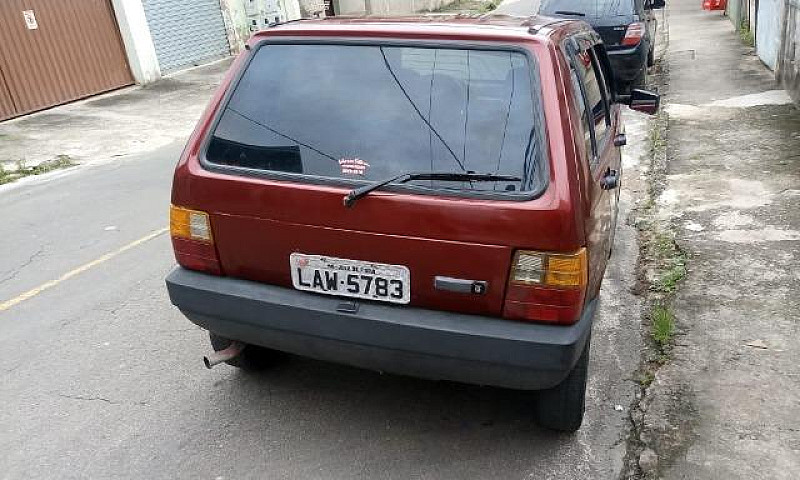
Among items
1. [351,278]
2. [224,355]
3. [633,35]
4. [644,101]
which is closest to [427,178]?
[351,278]

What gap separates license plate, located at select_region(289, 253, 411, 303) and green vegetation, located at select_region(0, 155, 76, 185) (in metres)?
7.51

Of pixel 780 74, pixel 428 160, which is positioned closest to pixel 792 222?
pixel 428 160

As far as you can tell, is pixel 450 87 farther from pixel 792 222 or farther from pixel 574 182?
pixel 792 222

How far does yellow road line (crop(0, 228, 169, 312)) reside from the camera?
183 inches

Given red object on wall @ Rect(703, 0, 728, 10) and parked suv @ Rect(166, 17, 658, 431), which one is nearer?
parked suv @ Rect(166, 17, 658, 431)

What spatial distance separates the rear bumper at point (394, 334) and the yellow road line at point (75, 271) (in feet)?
7.88

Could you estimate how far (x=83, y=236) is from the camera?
5.96 metres

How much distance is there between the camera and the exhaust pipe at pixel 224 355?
3.07 m

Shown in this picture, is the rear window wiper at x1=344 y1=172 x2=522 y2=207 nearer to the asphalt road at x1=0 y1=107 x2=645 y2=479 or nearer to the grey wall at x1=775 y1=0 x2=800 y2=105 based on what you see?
the asphalt road at x1=0 y1=107 x2=645 y2=479

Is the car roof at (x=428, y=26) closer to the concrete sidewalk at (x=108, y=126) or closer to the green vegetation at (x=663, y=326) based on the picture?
the green vegetation at (x=663, y=326)

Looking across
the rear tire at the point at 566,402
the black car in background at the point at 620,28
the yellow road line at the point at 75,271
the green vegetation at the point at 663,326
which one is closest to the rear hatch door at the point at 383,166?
the rear tire at the point at 566,402

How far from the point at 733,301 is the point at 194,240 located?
10.4ft

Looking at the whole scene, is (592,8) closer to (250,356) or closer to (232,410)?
(250,356)

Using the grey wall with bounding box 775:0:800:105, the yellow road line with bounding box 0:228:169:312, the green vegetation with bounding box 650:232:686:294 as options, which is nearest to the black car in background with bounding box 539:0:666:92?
the grey wall with bounding box 775:0:800:105
